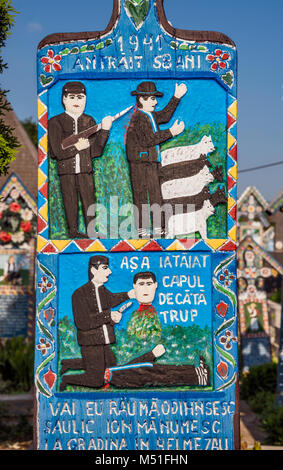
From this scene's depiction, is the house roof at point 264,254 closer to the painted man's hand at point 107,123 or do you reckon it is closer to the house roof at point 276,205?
the house roof at point 276,205

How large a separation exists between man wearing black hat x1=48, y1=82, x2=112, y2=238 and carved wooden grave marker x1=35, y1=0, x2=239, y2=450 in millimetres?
12

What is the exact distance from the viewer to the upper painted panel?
20.4 ft

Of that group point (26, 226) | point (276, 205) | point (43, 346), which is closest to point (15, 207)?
point (26, 226)

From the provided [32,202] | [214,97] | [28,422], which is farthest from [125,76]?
[32,202]

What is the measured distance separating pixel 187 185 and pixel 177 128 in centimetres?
61

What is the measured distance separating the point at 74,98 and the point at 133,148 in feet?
2.72

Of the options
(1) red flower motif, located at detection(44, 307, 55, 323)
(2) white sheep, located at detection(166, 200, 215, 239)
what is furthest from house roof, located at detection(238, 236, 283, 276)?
(1) red flower motif, located at detection(44, 307, 55, 323)

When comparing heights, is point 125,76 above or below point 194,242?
above

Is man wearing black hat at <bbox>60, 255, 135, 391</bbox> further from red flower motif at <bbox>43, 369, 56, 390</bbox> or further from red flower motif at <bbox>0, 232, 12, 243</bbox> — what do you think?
red flower motif at <bbox>0, 232, 12, 243</bbox>

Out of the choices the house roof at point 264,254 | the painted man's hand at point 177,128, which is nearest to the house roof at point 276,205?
the house roof at point 264,254

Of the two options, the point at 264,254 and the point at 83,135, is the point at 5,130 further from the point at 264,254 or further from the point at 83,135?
the point at 264,254

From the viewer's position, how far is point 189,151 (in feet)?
20.5

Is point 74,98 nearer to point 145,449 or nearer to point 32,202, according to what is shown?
point 145,449
